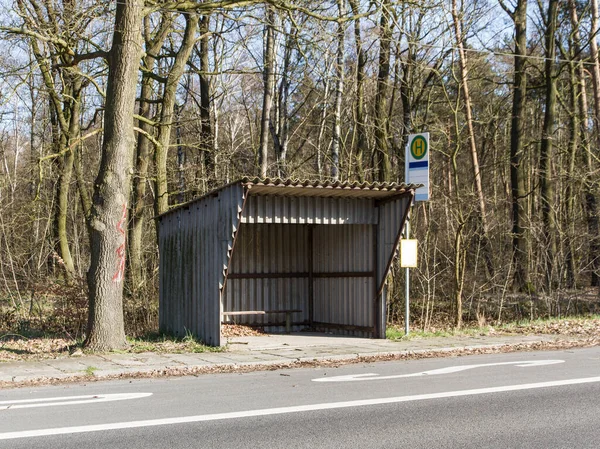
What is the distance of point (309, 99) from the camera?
93.9ft

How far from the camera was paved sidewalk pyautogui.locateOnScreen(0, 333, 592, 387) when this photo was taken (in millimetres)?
10766

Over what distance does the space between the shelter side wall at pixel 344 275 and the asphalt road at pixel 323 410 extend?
4823mm

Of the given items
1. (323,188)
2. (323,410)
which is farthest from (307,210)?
(323,410)

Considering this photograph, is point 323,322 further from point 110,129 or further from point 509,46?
point 509,46

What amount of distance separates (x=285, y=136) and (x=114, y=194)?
12.9 m

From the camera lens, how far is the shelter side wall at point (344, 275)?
15.9 meters

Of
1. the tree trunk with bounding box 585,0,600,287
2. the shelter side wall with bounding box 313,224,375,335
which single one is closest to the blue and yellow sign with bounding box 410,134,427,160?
the shelter side wall with bounding box 313,224,375,335

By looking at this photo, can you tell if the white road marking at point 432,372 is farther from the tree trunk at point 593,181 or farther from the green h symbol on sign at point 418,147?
the tree trunk at point 593,181

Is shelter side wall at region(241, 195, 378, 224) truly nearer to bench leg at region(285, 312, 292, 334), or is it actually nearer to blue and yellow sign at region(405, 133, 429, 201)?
blue and yellow sign at region(405, 133, 429, 201)

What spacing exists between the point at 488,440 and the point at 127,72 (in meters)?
9.59

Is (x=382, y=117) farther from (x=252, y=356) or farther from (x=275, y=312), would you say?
(x=252, y=356)

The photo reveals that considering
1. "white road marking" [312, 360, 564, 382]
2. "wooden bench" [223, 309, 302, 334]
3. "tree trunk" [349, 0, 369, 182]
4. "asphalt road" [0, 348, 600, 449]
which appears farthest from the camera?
"tree trunk" [349, 0, 369, 182]

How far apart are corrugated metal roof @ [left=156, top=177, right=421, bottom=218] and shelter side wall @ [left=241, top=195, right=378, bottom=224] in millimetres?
149

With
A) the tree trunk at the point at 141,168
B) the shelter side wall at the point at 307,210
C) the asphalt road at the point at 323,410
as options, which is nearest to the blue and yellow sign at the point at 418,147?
the shelter side wall at the point at 307,210
